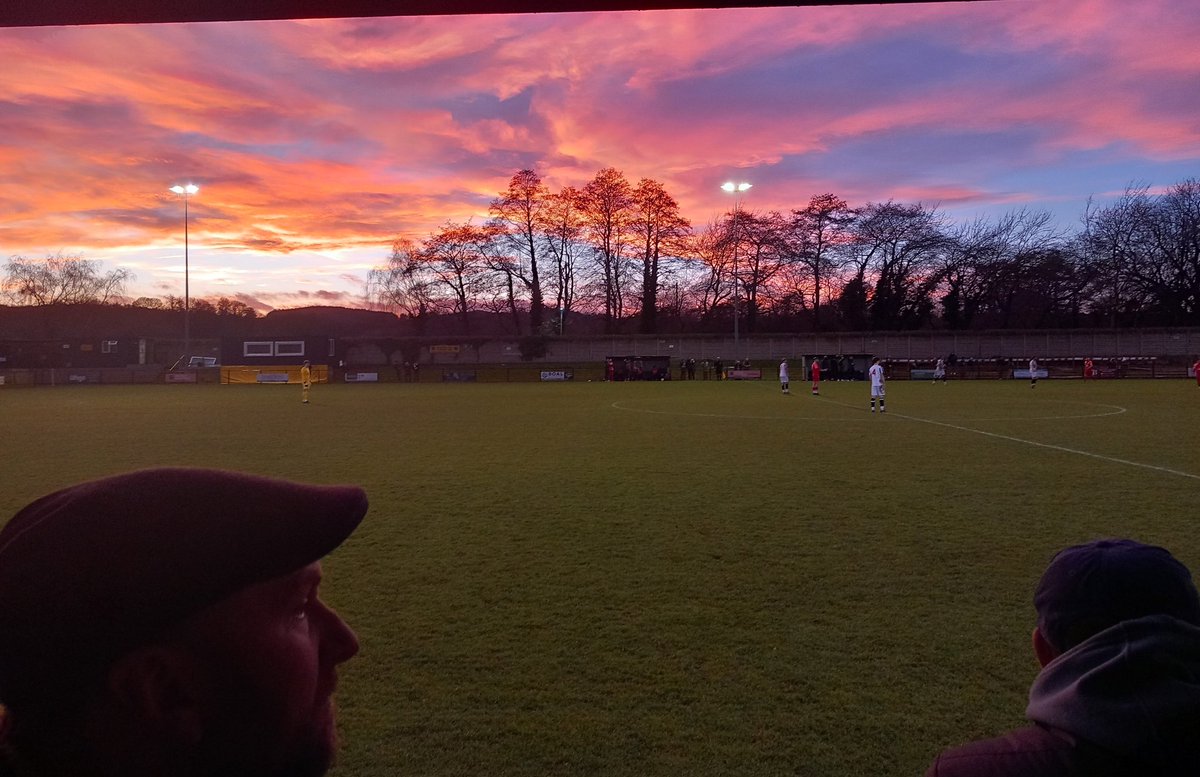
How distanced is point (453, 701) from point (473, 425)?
51.6 ft

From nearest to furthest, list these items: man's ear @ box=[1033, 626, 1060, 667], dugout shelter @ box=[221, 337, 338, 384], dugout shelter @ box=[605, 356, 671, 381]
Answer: man's ear @ box=[1033, 626, 1060, 667] < dugout shelter @ box=[221, 337, 338, 384] < dugout shelter @ box=[605, 356, 671, 381]

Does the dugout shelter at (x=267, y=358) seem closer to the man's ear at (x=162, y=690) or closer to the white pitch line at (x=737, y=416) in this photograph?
the white pitch line at (x=737, y=416)

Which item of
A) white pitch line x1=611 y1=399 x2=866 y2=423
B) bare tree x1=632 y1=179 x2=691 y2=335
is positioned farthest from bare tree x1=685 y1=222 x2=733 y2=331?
white pitch line x1=611 y1=399 x2=866 y2=423

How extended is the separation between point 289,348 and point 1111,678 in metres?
55.3

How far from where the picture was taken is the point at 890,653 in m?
4.57

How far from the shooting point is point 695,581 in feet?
19.8

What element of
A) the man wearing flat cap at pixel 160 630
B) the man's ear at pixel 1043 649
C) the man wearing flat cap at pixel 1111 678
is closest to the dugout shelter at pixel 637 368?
the man's ear at pixel 1043 649

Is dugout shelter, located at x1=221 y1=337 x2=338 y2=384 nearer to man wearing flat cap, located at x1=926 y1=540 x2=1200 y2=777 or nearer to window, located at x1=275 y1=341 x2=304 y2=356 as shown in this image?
window, located at x1=275 y1=341 x2=304 y2=356

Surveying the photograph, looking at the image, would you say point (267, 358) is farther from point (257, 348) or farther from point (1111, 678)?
point (1111, 678)

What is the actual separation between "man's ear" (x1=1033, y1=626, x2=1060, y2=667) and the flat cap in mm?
1729

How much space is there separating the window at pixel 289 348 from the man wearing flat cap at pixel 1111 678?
54.5m

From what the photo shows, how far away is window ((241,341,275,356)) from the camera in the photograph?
5175 centimetres

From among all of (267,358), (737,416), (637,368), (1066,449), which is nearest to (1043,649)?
(1066,449)

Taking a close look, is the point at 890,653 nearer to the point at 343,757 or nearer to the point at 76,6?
the point at 343,757
